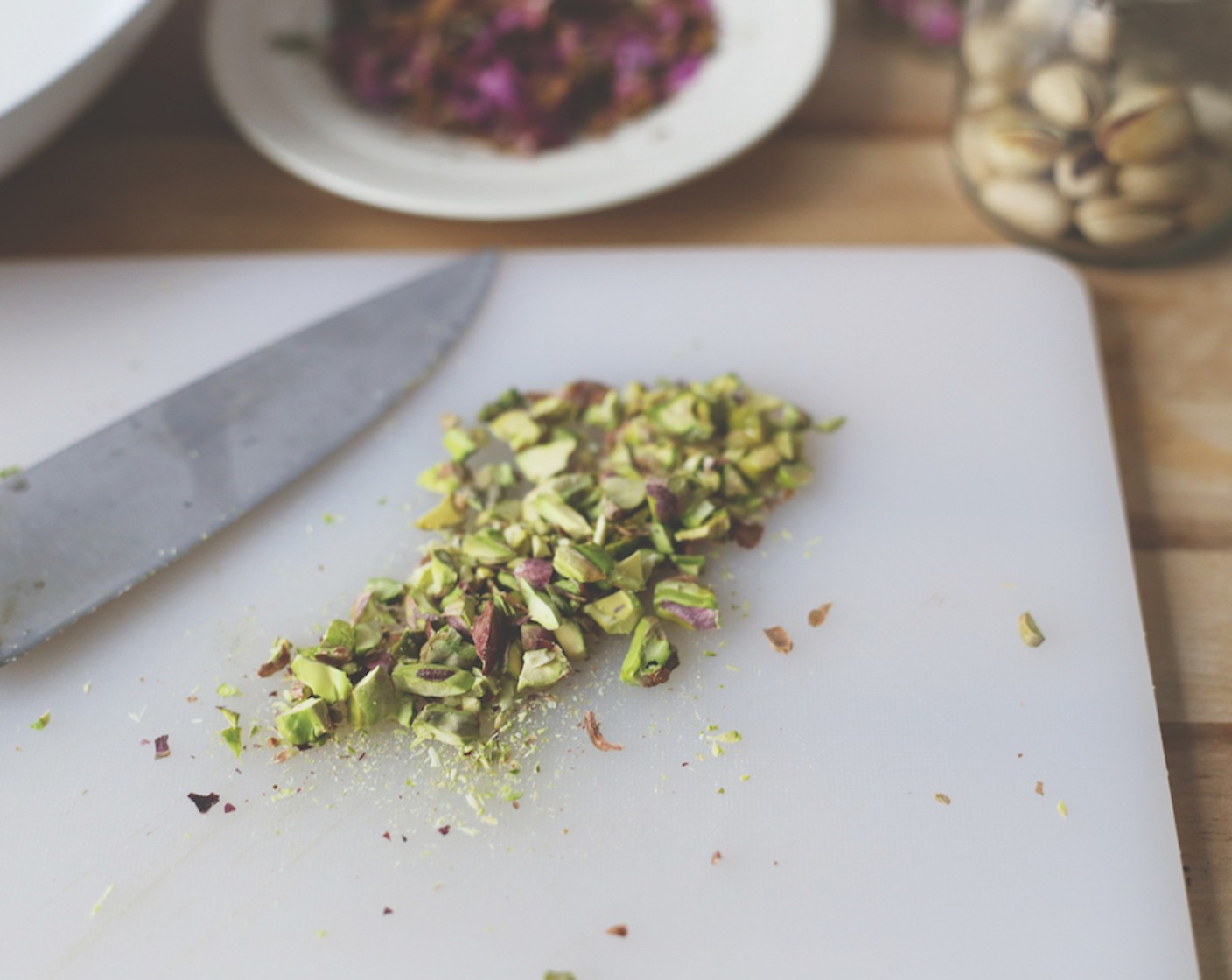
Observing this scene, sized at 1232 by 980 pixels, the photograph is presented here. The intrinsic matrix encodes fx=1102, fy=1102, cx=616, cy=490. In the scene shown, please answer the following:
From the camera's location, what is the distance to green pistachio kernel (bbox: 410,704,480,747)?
77 centimetres

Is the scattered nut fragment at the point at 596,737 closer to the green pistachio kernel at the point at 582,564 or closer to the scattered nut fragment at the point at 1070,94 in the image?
the green pistachio kernel at the point at 582,564

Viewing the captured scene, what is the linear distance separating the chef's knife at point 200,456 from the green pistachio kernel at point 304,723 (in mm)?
189

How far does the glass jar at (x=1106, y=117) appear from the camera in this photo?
3.13 feet

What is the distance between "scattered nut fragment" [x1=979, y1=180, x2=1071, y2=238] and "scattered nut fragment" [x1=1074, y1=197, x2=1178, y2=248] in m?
0.02

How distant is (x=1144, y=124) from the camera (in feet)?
3.09

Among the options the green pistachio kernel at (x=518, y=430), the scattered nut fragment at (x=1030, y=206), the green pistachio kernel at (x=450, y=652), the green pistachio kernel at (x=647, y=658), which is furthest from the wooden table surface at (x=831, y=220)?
the green pistachio kernel at (x=450, y=652)

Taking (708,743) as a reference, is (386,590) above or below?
above

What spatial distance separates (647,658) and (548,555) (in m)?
0.11

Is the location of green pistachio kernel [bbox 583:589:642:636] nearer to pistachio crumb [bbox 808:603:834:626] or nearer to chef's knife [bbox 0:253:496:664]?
pistachio crumb [bbox 808:603:834:626]

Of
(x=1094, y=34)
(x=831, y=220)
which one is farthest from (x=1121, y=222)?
(x=831, y=220)

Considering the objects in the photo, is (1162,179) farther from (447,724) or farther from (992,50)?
(447,724)

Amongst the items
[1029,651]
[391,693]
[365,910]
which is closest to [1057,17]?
[1029,651]

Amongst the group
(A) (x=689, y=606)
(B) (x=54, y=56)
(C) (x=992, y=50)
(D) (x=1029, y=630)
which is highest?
(B) (x=54, y=56)

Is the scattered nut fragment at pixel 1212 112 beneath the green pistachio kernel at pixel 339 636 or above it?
beneath
